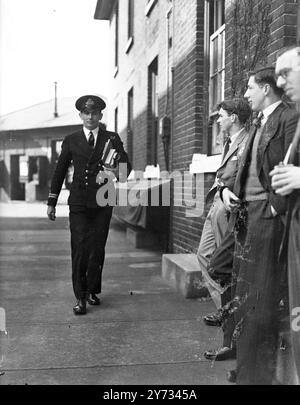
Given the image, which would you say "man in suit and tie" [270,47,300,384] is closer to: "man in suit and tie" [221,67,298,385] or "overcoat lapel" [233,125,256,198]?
"man in suit and tie" [221,67,298,385]

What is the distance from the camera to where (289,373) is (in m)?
2.55

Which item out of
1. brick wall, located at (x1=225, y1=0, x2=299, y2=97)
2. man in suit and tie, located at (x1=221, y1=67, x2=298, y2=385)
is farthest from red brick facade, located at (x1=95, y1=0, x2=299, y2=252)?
man in suit and tie, located at (x1=221, y1=67, x2=298, y2=385)

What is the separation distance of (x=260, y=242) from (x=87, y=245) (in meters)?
2.31

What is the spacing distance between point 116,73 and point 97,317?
727 cm

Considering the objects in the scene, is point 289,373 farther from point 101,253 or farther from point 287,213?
point 101,253

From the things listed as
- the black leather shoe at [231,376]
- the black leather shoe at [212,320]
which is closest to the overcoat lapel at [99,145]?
the black leather shoe at [212,320]

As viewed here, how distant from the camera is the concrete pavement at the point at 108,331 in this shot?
123 inches

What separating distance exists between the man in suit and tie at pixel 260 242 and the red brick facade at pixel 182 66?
108cm

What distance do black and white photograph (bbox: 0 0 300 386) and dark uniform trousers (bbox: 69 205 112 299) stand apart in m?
0.01

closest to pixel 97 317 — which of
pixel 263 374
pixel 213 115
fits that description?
pixel 263 374

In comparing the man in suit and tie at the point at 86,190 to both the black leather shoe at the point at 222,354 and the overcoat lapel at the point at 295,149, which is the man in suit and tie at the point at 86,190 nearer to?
the black leather shoe at the point at 222,354

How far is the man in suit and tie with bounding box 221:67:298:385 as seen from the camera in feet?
8.21

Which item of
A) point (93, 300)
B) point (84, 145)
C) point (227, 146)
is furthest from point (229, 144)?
point (93, 300)

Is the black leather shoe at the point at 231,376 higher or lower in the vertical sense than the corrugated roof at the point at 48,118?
lower
